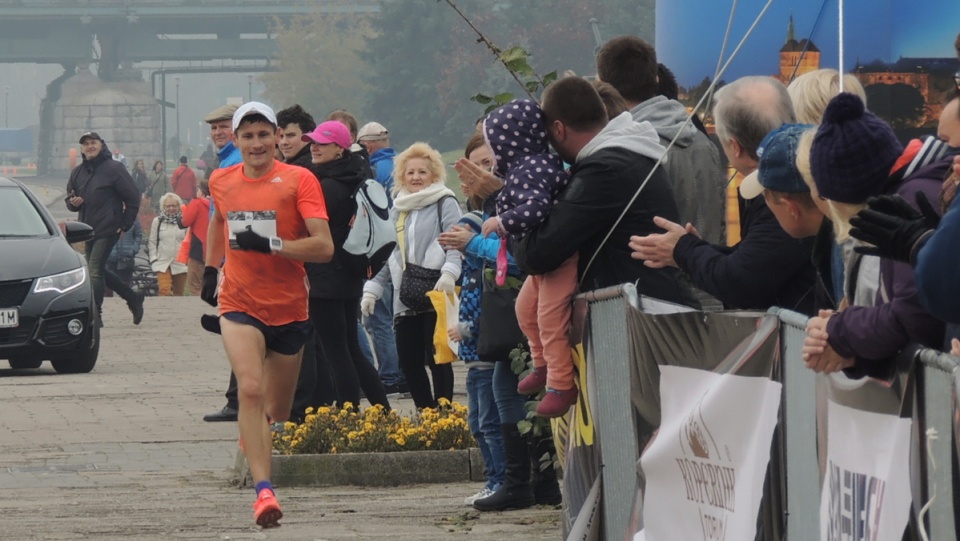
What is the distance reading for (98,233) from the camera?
20.9m

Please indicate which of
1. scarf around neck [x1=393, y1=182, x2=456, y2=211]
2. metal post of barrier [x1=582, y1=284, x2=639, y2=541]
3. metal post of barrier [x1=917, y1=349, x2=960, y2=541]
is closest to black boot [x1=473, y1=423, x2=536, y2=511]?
metal post of barrier [x1=582, y1=284, x2=639, y2=541]

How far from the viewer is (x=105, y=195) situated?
20.9 m

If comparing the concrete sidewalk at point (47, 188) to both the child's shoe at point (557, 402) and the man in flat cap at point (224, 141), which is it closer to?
the man in flat cap at point (224, 141)

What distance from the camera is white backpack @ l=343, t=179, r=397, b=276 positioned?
35.0 ft

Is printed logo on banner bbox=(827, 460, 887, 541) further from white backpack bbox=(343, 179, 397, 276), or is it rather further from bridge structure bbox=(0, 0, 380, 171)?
bridge structure bbox=(0, 0, 380, 171)

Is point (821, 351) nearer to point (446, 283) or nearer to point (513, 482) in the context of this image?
point (513, 482)

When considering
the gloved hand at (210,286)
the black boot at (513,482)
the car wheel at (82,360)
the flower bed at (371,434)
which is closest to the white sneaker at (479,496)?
the black boot at (513,482)

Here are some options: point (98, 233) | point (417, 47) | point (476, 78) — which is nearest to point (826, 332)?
point (98, 233)

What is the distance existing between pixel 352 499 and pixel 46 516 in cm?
144

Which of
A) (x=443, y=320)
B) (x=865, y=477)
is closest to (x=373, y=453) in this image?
(x=443, y=320)

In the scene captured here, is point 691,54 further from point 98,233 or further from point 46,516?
point 98,233

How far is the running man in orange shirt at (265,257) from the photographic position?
8.41 m

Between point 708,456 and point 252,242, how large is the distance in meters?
3.87

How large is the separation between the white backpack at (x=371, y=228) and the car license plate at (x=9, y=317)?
6.32m
